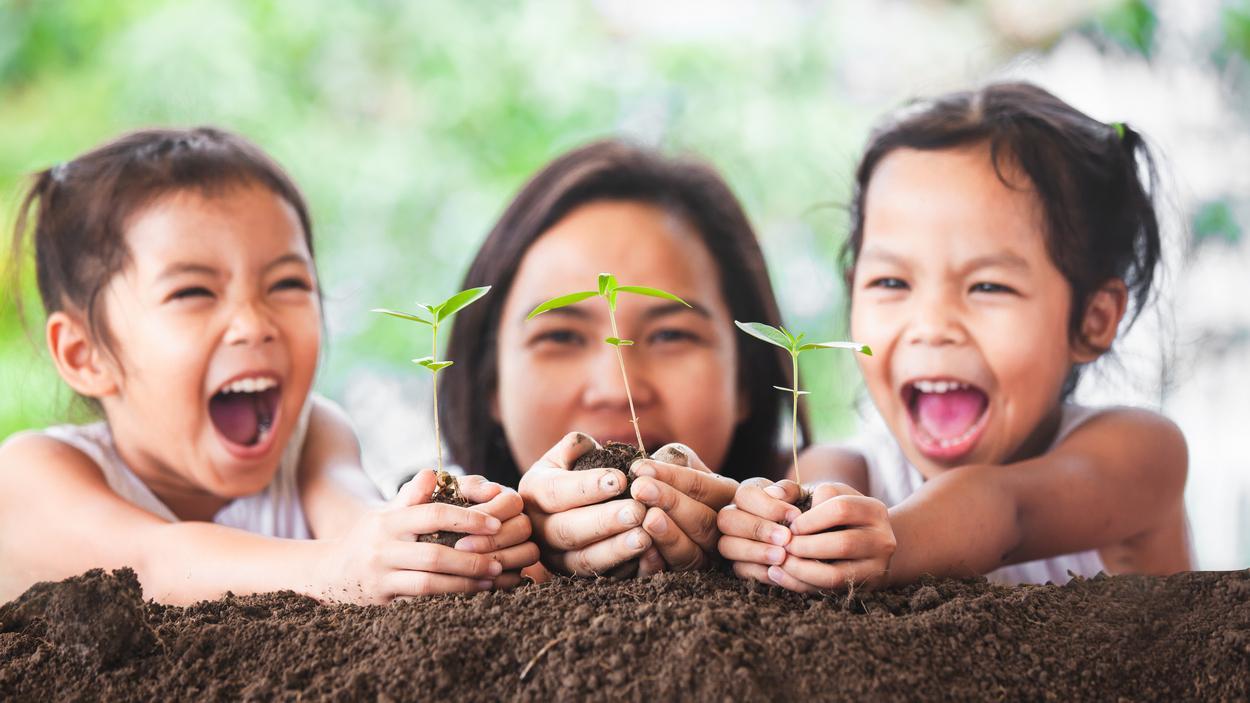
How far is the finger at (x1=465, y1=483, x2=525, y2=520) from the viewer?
41.0 inches

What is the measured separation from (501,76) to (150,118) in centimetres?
99

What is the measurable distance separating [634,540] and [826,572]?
19cm

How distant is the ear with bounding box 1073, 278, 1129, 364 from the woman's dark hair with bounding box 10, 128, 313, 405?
4.36ft

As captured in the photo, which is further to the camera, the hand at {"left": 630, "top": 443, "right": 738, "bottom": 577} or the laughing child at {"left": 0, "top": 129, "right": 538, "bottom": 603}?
the laughing child at {"left": 0, "top": 129, "right": 538, "bottom": 603}

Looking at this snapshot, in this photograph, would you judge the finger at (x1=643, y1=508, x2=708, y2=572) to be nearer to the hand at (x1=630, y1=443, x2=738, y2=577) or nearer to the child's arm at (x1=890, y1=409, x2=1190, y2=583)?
the hand at (x1=630, y1=443, x2=738, y2=577)

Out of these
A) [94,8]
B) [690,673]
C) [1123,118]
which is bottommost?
[690,673]

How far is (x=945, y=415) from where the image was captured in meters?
1.63

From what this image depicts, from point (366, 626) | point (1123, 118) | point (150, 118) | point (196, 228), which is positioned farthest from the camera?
point (150, 118)

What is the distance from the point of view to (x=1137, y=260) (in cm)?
169

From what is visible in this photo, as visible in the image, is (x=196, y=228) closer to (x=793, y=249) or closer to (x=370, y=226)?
(x=370, y=226)

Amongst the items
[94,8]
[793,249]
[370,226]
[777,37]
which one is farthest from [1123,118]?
[94,8]

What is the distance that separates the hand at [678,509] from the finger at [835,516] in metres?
0.09

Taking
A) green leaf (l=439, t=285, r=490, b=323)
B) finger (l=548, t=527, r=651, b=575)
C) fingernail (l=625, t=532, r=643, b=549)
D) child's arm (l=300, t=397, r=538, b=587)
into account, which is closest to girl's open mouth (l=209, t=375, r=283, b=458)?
child's arm (l=300, t=397, r=538, b=587)

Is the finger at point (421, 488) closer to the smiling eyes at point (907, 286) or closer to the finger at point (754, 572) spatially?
the finger at point (754, 572)
